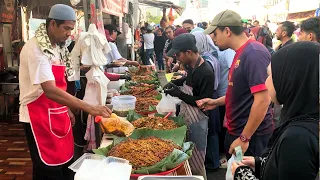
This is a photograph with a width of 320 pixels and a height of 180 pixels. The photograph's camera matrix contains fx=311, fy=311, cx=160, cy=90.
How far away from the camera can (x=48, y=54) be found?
2545mm

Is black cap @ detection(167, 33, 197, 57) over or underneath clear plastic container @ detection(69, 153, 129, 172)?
over

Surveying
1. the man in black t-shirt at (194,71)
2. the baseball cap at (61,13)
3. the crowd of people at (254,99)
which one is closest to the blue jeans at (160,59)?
the crowd of people at (254,99)

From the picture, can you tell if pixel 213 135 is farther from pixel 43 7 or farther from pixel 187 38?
pixel 43 7

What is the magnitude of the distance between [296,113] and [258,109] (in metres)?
0.99

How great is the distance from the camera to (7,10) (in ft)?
21.2

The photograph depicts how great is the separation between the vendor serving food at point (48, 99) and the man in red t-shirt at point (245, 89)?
3.66 feet

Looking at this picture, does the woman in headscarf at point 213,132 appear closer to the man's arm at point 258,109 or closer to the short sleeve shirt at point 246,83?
the short sleeve shirt at point 246,83

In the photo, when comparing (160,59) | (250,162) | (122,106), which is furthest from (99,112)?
(160,59)

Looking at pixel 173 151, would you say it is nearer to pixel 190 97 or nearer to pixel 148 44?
pixel 190 97

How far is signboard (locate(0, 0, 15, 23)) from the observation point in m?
6.38

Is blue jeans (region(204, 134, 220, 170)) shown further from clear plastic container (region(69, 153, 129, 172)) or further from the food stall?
clear plastic container (region(69, 153, 129, 172))

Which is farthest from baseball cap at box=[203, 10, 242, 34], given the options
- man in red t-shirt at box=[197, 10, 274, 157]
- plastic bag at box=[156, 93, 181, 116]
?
plastic bag at box=[156, 93, 181, 116]

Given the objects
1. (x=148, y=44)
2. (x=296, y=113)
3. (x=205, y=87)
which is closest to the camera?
(x=296, y=113)

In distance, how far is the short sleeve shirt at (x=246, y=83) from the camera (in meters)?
2.38
